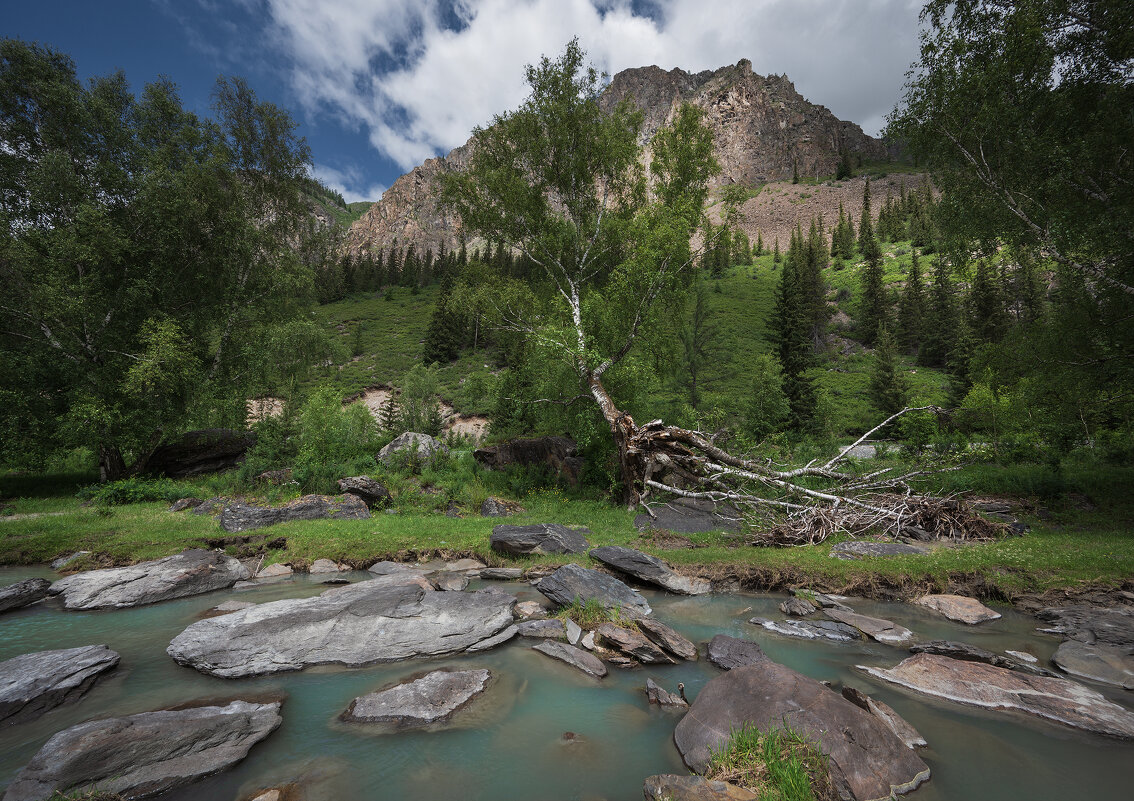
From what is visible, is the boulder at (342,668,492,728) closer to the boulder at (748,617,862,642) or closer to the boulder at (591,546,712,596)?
the boulder at (591,546,712,596)

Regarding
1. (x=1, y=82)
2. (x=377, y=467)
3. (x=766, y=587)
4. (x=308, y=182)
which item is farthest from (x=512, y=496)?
(x=1, y=82)

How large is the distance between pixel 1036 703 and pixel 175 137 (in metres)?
34.8

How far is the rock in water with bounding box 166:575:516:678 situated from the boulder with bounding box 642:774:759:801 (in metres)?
4.22

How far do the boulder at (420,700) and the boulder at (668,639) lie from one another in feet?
8.99

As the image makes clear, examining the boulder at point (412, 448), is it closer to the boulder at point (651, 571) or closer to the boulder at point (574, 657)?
the boulder at point (651, 571)

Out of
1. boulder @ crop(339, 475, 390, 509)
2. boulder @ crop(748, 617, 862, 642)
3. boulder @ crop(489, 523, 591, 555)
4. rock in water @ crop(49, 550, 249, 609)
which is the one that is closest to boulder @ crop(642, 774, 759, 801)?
boulder @ crop(748, 617, 862, 642)

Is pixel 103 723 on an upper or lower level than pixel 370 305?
lower

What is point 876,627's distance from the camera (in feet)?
25.7

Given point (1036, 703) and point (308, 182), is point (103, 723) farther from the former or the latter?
point (308, 182)

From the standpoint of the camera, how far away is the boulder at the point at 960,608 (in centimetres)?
825

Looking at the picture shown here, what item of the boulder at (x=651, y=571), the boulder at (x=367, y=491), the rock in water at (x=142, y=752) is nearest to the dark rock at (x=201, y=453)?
the boulder at (x=367, y=491)

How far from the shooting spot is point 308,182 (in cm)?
2708

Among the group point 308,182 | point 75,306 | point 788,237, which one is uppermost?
point 788,237

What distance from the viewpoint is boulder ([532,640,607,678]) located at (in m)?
6.54
